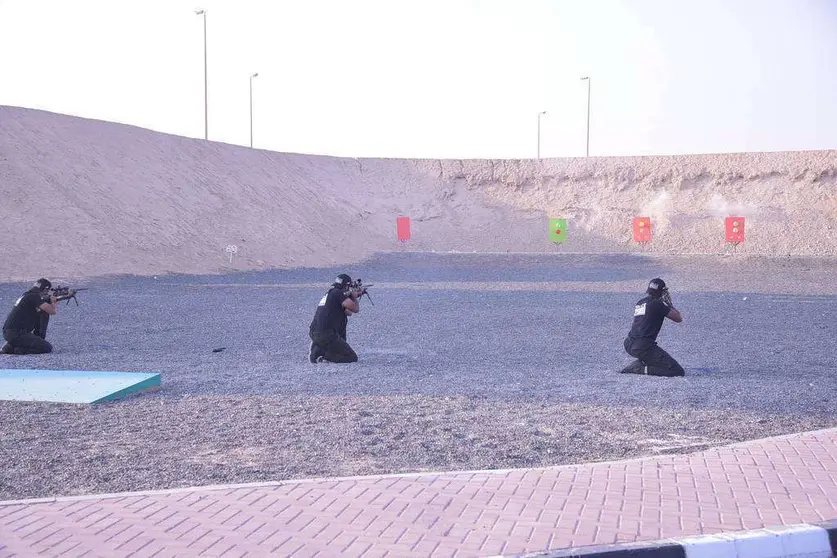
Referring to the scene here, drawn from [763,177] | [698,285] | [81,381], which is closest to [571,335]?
[81,381]

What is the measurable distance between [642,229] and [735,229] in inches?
177

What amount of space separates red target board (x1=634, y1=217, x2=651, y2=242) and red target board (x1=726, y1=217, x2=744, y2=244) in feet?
12.1

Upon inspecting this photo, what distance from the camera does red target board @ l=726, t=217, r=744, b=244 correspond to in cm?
4341

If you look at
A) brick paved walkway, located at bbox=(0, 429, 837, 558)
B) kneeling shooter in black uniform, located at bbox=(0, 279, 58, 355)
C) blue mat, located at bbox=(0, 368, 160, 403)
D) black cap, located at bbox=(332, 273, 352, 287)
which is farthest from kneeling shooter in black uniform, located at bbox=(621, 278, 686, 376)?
kneeling shooter in black uniform, located at bbox=(0, 279, 58, 355)

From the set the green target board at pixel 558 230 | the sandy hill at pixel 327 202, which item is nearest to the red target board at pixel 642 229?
the sandy hill at pixel 327 202

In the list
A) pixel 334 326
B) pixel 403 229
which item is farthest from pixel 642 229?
pixel 334 326

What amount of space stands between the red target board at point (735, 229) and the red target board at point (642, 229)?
3.69 m

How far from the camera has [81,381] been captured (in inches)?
363

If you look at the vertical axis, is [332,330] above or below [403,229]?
below

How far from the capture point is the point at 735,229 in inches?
1718

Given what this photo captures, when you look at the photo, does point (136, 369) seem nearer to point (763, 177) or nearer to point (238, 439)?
point (238, 439)

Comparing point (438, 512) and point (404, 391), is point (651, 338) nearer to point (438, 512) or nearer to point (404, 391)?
point (404, 391)

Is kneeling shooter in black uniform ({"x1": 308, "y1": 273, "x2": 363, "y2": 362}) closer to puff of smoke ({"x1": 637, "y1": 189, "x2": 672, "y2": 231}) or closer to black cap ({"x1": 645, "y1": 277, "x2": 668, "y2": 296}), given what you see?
black cap ({"x1": 645, "y1": 277, "x2": 668, "y2": 296})

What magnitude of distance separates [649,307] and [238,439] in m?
5.09
